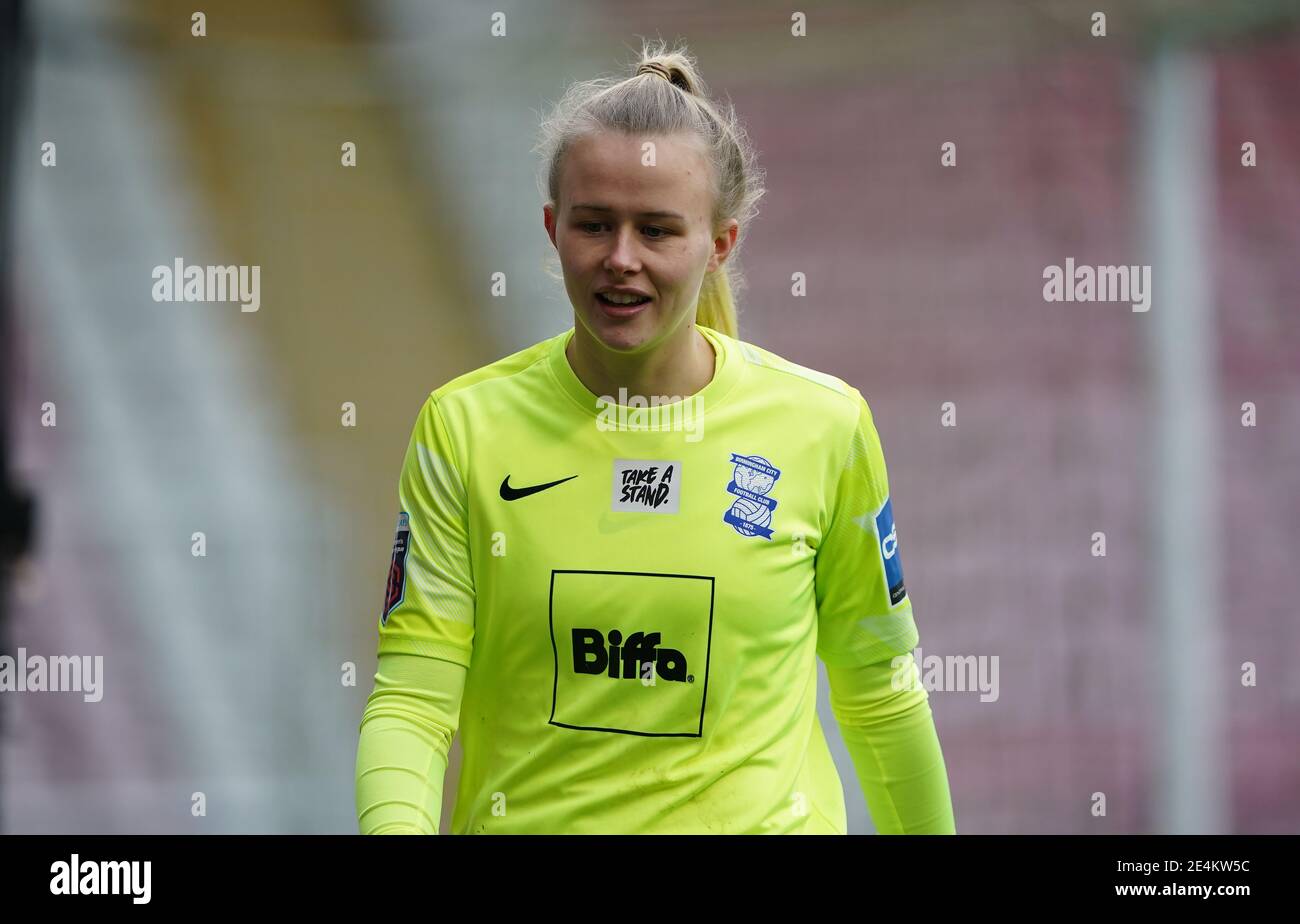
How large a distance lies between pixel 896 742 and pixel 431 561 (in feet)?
2.25

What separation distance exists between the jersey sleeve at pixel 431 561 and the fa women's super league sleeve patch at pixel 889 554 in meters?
0.55

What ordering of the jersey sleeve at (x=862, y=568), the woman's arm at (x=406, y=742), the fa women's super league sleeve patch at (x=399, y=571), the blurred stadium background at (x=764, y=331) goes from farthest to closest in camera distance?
1. the blurred stadium background at (x=764, y=331)
2. the jersey sleeve at (x=862, y=568)
3. the fa women's super league sleeve patch at (x=399, y=571)
4. the woman's arm at (x=406, y=742)

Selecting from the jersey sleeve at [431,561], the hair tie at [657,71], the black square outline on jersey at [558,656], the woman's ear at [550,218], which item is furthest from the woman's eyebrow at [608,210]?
the black square outline on jersey at [558,656]

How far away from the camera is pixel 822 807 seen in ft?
5.96

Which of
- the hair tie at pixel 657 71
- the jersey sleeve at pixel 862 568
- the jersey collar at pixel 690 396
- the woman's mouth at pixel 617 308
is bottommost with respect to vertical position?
the jersey sleeve at pixel 862 568

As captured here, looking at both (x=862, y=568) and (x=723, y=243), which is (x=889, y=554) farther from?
(x=723, y=243)

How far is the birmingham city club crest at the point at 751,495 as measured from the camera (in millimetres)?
1686

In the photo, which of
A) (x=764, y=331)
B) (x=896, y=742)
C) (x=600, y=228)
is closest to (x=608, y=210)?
(x=600, y=228)

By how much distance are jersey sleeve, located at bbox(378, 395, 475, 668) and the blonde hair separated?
368 mm

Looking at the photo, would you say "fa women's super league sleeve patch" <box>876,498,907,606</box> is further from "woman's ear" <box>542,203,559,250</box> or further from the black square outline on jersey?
"woman's ear" <box>542,203,559,250</box>

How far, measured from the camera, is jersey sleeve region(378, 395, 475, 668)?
1622 millimetres

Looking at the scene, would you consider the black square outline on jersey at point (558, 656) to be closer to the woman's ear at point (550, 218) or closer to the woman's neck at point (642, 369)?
the woman's neck at point (642, 369)

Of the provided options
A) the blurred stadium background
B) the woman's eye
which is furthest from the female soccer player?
the blurred stadium background

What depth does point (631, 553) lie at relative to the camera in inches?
65.4
